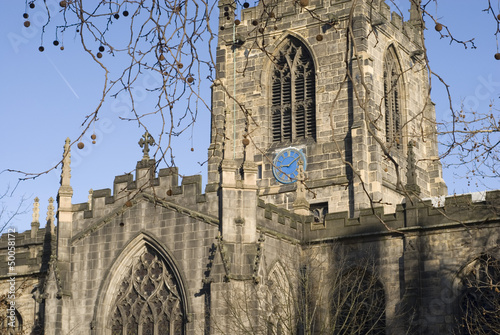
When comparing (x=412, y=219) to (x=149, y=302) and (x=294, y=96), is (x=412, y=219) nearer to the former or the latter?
(x=149, y=302)

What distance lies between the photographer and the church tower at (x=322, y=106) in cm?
3459

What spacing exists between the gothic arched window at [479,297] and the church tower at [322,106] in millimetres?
7599

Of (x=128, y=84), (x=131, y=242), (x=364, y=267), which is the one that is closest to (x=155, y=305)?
(x=131, y=242)

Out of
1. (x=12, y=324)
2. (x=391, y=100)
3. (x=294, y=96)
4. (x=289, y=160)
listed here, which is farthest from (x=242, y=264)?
(x=391, y=100)

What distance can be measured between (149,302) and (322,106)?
453 inches

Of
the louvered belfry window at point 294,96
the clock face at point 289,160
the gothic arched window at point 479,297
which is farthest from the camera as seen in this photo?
the louvered belfry window at point 294,96

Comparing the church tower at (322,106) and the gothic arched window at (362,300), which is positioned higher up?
the church tower at (322,106)

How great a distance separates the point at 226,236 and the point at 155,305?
3143 millimetres

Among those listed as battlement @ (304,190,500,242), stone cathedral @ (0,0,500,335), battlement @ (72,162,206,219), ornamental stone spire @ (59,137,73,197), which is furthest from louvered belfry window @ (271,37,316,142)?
ornamental stone spire @ (59,137,73,197)

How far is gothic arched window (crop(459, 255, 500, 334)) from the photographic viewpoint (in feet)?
83.5

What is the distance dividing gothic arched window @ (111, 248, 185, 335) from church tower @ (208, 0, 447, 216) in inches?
276

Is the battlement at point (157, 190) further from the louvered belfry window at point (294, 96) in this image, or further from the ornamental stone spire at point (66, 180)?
the louvered belfry window at point (294, 96)

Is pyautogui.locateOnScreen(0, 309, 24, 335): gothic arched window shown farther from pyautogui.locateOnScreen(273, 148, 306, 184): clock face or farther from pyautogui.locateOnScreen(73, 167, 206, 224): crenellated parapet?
pyautogui.locateOnScreen(273, 148, 306, 184): clock face

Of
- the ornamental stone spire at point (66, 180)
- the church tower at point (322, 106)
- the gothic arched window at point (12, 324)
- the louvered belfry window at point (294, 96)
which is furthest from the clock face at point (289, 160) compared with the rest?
the gothic arched window at point (12, 324)
